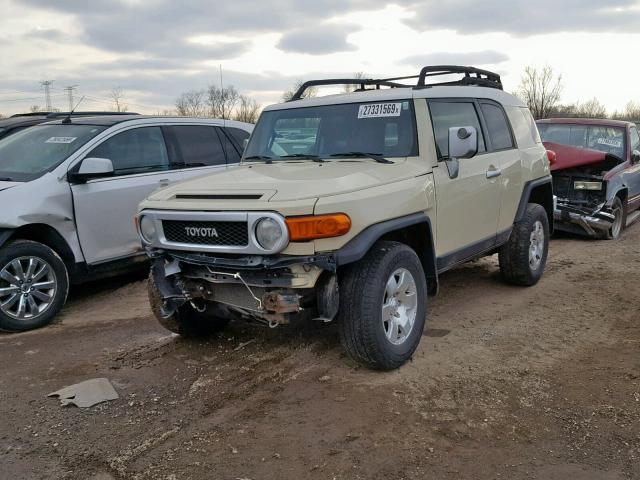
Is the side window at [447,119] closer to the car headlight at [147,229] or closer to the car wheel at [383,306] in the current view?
the car wheel at [383,306]

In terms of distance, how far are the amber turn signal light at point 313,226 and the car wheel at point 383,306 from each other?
430 millimetres

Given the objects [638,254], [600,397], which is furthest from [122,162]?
[638,254]

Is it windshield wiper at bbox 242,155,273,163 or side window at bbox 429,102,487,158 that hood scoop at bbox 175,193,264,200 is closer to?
windshield wiper at bbox 242,155,273,163

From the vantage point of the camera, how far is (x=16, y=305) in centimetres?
539

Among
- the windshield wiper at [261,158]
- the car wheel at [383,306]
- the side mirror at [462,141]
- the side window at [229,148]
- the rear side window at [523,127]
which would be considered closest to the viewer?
the car wheel at [383,306]

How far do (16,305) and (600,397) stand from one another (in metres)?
4.76

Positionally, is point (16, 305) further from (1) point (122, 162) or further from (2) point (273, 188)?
(2) point (273, 188)

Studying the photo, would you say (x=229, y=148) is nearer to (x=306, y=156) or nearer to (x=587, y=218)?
(x=306, y=156)

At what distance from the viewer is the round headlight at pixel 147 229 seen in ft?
13.9

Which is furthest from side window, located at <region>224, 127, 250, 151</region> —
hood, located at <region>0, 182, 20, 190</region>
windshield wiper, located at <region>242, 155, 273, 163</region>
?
hood, located at <region>0, 182, 20, 190</region>

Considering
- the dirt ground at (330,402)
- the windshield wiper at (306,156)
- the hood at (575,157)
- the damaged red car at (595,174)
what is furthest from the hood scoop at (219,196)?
the hood at (575,157)

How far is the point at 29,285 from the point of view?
17.8 feet

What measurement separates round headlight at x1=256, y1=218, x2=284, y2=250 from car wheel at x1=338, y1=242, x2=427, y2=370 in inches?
23.5

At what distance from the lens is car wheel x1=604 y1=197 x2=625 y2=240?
31.2 ft
